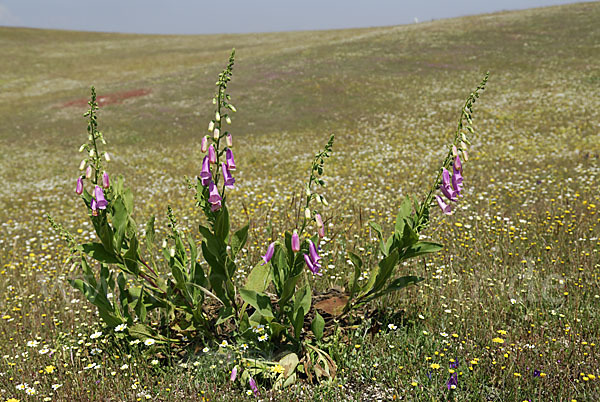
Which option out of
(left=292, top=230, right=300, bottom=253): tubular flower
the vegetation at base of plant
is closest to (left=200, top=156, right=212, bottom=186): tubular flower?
the vegetation at base of plant

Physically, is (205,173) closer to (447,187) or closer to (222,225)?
(222,225)

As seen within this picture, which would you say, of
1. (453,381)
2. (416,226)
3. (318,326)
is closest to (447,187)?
(416,226)

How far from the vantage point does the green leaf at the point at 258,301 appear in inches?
155

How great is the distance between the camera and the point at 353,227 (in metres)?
8.66

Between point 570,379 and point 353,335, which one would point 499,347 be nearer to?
point 570,379

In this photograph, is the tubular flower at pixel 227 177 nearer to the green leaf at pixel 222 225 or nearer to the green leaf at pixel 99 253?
the green leaf at pixel 222 225

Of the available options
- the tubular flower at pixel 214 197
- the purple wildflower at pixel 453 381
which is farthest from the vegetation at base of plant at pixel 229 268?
the purple wildflower at pixel 453 381

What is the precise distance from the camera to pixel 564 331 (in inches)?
175

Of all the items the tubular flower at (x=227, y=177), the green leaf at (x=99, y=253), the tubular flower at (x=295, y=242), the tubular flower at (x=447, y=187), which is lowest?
the green leaf at (x=99, y=253)

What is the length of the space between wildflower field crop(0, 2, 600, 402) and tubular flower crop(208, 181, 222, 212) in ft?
0.51

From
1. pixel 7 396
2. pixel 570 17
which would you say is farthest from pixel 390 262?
pixel 570 17

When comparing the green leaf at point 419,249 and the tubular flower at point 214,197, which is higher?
the tubular flower at point 214,197

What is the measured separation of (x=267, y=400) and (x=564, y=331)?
3.19 metres

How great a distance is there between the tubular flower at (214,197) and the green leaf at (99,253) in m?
1.20
